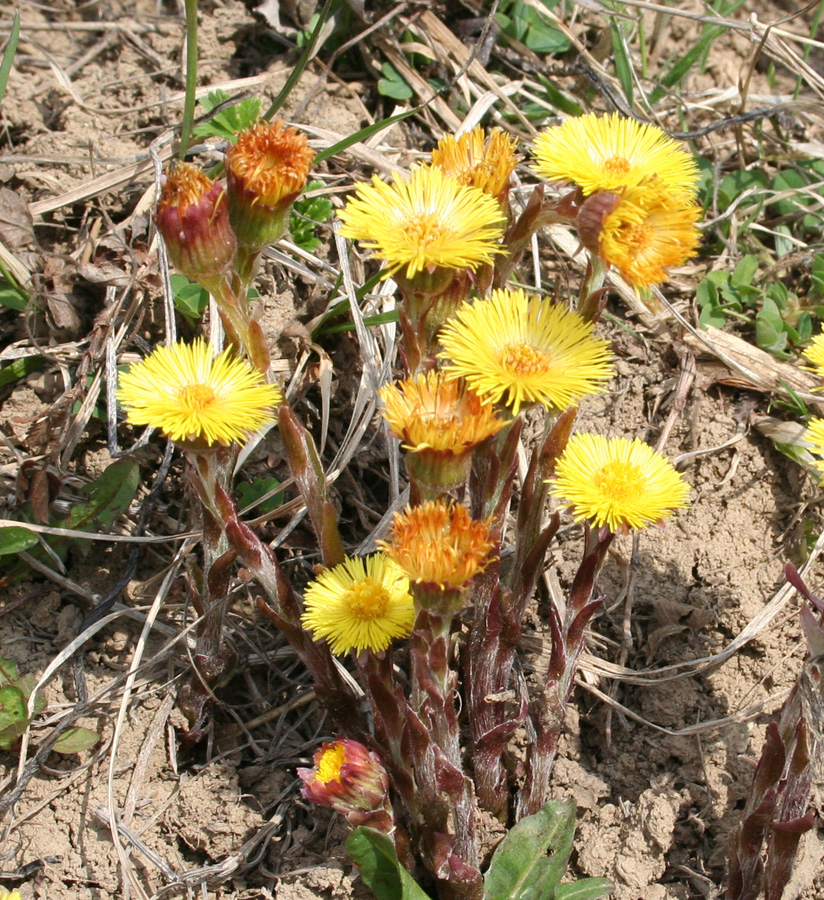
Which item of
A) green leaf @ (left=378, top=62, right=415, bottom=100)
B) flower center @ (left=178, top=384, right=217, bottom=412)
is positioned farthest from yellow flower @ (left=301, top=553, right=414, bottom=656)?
green leaf @ (left=378, top=62, right=415, bottom=100)

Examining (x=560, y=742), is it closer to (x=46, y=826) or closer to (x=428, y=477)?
(x=428, y=477)

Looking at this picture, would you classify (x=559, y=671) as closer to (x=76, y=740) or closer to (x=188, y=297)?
(x=76, y=740)

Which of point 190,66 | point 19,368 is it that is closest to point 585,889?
point 19,368

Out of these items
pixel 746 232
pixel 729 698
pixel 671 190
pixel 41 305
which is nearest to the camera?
pixel 671 190

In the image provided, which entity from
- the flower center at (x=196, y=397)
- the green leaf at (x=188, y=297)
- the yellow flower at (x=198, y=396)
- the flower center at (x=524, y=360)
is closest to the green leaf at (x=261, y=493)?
the green leaf at (x=188, y=297)

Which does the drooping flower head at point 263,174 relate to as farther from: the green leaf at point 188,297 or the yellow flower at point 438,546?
the green leaf at point 188,297

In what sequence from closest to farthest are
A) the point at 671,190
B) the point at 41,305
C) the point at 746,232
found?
the point at 671,190
the point at 41,305
the point at 746,232

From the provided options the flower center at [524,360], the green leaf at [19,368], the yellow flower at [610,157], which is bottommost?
the green leaf at [19,368]

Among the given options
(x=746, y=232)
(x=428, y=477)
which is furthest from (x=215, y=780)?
(x=746, y=232)
